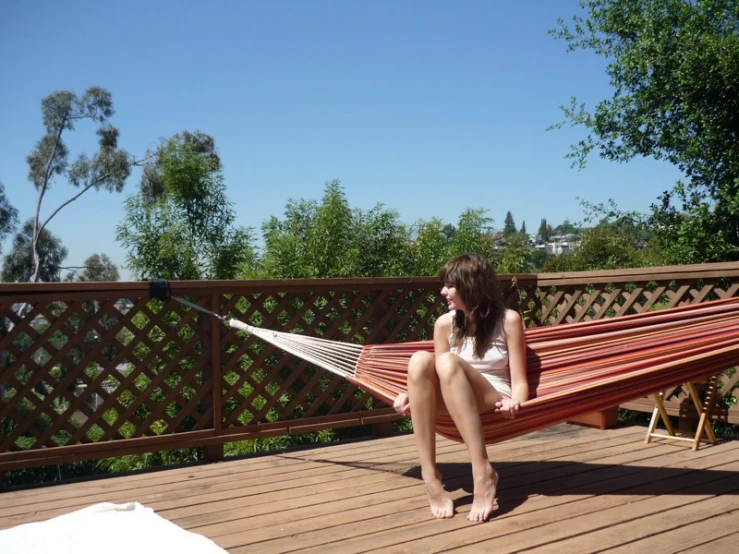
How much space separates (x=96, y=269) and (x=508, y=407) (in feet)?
68.9

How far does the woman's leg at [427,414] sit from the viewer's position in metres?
2.22

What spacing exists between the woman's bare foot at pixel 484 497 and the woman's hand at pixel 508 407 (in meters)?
0.19

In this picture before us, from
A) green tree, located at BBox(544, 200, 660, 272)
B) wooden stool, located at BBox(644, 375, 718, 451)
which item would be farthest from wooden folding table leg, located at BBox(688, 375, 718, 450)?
green tree, located at BBox(544, 200, 660, 272)

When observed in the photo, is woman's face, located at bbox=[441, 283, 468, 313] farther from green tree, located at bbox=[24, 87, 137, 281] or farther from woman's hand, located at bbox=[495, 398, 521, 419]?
green tree, located at bbox=[24, 87, 137, 281]

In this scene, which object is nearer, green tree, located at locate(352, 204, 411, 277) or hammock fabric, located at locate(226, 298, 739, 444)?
hammock fabric, located at locate(226, 298, 739, 444)

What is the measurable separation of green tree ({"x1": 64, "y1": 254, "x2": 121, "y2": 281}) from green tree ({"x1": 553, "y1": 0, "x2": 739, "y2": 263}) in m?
17.4

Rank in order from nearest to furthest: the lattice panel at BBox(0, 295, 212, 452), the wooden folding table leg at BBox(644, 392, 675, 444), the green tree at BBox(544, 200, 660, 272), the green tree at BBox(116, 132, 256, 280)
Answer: the lattice panel at BBox(0, 295, 212, 452) < the wooden folding table leg at BBox(644, 392, 675, 444) < the green tree at BBox(544, 200, 660, 272) < the green tree at BBox(116, 132, 256, 280)

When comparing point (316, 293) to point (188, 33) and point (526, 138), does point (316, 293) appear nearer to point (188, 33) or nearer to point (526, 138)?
point (526, 138)

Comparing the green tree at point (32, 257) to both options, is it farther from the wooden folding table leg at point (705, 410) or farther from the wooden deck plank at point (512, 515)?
the wooden deck plank at point (512, 515)

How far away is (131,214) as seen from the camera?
12914 millimetres

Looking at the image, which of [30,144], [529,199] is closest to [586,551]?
[529,199]

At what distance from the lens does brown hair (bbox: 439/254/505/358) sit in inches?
92.6

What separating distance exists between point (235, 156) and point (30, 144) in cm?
665

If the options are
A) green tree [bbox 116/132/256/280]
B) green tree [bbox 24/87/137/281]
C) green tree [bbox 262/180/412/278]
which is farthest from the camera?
green tree [bbox 24/87/137/281]
